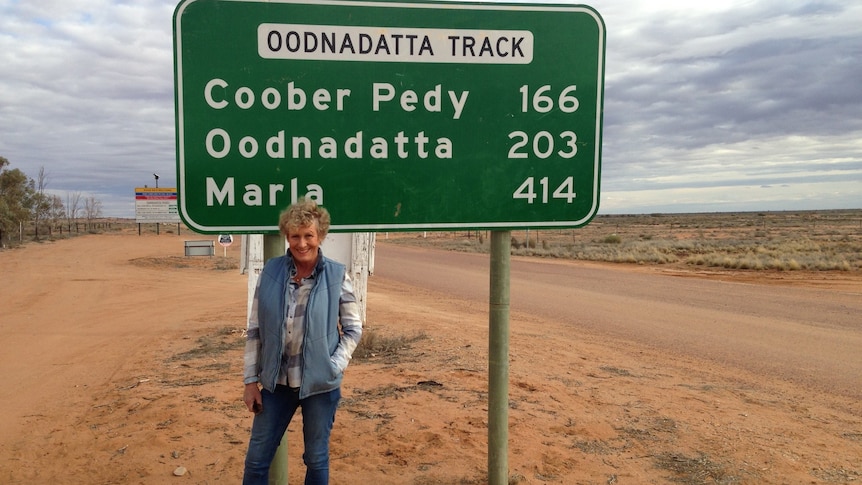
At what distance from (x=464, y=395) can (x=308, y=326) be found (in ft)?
10.8

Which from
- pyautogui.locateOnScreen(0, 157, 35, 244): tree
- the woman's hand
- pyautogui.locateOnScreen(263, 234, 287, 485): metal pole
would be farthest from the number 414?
pyautogui.locateOnScreen(0, 157, 35, 244): tree

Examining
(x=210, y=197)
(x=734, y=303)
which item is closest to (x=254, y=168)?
(x=210, y=197)

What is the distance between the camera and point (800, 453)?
4.46 m

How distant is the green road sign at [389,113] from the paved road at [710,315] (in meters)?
5.47

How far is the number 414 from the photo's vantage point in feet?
9.93

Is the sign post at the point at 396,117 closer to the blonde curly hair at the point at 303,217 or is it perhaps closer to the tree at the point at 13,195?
the blonde curly hair at the point at 303,217

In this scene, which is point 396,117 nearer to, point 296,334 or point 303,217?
point 303,217

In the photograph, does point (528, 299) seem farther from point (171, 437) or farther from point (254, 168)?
point (254, 168)

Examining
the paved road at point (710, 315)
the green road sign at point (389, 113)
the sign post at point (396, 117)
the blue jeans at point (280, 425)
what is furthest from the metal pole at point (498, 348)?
the paved road at point (710, 315)

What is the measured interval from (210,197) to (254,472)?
1.17 meters

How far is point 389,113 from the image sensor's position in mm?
2898

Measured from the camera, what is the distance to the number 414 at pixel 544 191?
3.03 m

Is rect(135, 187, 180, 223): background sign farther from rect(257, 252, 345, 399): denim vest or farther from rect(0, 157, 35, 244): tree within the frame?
rect(257, 252, 345, 399): denim vest

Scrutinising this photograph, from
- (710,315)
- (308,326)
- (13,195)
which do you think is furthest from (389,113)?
(13,195)
